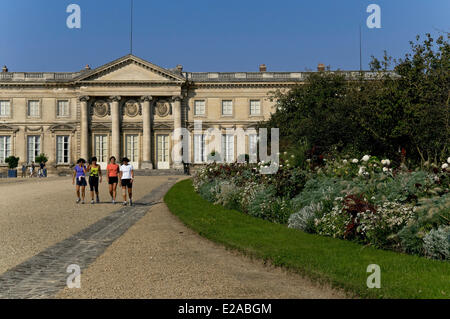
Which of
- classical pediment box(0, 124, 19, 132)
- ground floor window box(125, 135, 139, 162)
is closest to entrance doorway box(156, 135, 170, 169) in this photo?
ground floor window box(125, 135, 139, 162)

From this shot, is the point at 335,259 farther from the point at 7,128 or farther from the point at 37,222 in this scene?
the point at 7,128

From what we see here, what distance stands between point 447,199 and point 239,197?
7023 millimetres

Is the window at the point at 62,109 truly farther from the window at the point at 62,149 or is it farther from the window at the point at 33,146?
the window at the point at 33,146

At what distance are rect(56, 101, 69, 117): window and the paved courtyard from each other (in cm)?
3663

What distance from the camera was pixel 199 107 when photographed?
46.9m

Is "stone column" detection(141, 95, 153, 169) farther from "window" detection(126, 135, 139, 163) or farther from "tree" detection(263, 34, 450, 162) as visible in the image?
"tree" detection(263, 34, 450, 162)

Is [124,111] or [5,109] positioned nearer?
[124,111]

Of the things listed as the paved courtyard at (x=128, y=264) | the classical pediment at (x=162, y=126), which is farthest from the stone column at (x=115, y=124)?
the paved courtyard at (x=128, y=264)

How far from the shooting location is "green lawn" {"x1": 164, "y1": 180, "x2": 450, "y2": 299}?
5078mm

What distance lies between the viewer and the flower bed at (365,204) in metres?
7.11

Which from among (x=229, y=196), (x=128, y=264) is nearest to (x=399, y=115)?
(x=229, y=196)

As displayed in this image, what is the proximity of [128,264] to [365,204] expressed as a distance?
164 inches

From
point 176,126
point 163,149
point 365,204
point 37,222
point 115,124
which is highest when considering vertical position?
point 115,124

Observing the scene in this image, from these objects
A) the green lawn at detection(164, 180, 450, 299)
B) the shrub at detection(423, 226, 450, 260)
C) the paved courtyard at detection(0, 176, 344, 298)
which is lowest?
the paved courtyard at detection(0, 176, 344, 298)
